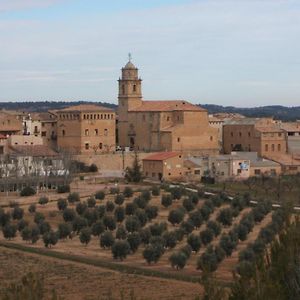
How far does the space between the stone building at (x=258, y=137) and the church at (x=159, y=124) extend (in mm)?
2310

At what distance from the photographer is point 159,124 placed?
183 ft

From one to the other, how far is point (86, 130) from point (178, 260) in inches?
1129

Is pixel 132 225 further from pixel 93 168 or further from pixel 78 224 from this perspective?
pixel 93 168

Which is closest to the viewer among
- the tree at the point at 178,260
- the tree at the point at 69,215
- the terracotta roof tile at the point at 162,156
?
the tree at the point at 178,260

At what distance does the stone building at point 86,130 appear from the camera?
55531 mm

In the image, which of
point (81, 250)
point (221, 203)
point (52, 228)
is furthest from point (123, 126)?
point (81, 250)

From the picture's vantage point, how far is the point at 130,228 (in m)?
34.0

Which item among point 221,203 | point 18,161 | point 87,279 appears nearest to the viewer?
point 87,279

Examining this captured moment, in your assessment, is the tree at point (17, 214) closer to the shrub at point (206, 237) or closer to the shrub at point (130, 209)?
the shrub at point (130, 209)

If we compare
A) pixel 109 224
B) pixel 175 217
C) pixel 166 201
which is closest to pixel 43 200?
pixel 166 201

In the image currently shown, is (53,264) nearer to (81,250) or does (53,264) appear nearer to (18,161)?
(81,250)

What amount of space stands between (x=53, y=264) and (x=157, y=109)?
28.8m

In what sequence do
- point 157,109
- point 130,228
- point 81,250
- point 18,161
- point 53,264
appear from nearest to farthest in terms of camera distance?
point 53,264 < point 81,250 < point 130,228 < point 18,161 < point 157,109

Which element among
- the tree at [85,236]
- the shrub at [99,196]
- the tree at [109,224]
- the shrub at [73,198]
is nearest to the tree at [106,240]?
the tree at [85,236]
